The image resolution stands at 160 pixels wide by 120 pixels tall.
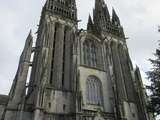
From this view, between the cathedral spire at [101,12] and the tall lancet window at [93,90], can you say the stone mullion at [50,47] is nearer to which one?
the tall lancet window at [93,90]

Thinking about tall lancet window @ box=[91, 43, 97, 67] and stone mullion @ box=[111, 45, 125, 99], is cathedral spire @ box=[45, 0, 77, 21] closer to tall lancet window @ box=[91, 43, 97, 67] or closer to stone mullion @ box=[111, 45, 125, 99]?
tall lancet window @ box=[91, 43, 97, 67]

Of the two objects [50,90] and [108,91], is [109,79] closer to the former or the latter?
[108,91]

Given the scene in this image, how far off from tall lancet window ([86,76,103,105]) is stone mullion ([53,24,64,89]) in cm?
355

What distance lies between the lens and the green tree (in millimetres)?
12329

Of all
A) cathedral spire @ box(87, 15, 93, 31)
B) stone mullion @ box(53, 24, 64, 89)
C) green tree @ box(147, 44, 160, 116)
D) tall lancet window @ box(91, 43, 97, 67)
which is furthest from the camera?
cathedral spire @ box(87, 15, 93, 31)

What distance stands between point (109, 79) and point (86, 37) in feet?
23.7

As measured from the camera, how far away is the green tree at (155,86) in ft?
40.4

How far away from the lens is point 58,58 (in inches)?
925

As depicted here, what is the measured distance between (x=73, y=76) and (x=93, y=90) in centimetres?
315

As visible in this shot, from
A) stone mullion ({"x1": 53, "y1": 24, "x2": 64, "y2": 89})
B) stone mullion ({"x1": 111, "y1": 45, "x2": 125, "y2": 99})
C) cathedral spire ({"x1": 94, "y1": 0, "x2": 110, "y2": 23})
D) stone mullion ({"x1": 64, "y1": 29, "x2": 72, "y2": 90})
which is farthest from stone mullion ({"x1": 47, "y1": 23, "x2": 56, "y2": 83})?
cathedral spire ({"x1": 94, "y1": 0, "x2": 110, "y2": 23})

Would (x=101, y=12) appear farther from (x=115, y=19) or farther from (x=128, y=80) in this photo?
(x=128, y=80)

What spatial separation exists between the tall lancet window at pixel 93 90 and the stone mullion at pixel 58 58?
3552 mm

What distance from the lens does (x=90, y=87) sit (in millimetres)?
23109

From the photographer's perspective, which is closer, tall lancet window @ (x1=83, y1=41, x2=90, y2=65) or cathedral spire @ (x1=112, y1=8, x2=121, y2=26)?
tall lancet window @ (x1=83, y1=41, x2=90, y2=65)
